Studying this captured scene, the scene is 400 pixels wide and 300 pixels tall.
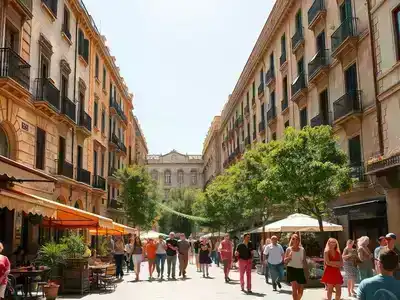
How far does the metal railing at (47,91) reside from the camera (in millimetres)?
19828

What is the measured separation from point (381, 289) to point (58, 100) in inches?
792

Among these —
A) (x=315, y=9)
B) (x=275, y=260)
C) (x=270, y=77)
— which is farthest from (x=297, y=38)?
(x=275, y=260)

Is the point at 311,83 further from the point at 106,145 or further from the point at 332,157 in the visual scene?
the point at 106,145

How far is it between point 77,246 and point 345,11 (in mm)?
15083

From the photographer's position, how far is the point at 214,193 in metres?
38.1

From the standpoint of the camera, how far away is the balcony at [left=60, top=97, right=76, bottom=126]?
22.8 meters

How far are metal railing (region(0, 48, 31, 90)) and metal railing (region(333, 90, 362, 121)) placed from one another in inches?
490

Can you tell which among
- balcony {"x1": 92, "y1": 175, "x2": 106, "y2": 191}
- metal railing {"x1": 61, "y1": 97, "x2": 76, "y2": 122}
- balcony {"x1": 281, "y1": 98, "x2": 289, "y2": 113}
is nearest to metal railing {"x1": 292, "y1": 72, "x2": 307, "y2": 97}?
balcony {"x1": 281, "y1": 98, "x2": 289, "y2": 113}

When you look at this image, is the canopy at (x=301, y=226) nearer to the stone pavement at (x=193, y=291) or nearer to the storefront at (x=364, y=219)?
the storefront at (x=364, y=219)

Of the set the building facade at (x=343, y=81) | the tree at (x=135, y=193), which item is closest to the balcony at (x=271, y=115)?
the building facade at (x=343, y=81)

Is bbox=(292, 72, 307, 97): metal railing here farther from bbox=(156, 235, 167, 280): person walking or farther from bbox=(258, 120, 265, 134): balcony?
bbox=(156, 235, 167, 280): person walking

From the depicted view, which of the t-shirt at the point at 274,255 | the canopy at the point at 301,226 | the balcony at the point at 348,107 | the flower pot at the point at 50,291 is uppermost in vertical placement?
the balcony at the point at 348,107

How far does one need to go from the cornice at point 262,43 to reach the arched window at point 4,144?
1832 centimetres

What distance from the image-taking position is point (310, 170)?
56.1 feet
